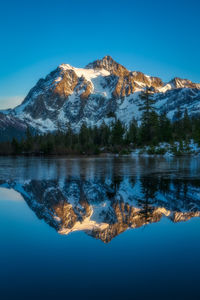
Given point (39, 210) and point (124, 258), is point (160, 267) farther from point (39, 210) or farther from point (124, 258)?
point (39, 210)

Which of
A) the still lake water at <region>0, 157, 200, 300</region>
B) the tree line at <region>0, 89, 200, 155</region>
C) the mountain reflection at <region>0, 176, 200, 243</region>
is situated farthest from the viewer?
the tree line at <region>0, 89, 200, 155</region>

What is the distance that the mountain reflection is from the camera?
746 centimetres

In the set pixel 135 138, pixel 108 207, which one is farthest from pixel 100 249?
pixel 135 138

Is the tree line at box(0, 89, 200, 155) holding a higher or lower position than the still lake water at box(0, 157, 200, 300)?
higher

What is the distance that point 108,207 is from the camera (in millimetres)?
9508

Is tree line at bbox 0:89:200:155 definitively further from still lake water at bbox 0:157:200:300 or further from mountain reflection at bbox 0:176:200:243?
still lake water at bbox 0:157:200:300

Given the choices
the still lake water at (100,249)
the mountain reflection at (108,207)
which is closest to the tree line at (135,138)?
the mountain reflection at (108,207)

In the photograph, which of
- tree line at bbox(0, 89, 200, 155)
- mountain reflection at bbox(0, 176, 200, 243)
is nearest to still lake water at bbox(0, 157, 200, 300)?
mountain reflection at bbox(0, 176, 200, 243)

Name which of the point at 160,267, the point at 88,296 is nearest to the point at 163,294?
the point at 160,267

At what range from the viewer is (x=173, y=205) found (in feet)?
31.6

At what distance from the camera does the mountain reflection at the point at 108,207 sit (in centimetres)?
746

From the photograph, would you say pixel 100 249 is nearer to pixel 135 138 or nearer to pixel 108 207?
pixel 108 207

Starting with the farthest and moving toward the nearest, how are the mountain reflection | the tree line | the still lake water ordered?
the tree line, the mountain reflection, the still lake water

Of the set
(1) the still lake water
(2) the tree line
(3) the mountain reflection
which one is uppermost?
(2) the tree line
